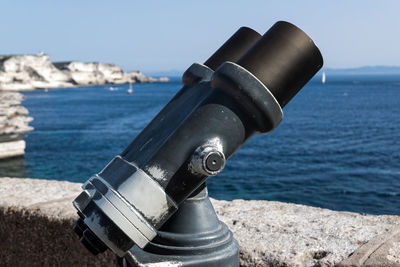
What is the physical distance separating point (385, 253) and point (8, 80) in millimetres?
127950

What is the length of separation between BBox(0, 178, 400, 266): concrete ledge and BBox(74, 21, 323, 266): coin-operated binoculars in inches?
34.6

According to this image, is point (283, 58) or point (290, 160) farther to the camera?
point (290, 160)

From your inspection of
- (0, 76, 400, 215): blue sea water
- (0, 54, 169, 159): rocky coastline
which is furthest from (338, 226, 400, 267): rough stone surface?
(0, 54, 169, 159): rocky coastline

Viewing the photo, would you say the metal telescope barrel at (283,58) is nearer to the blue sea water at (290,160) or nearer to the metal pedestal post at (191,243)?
the metal pedestal post at (191,243)

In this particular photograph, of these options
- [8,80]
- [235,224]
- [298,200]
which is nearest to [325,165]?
[298,200]

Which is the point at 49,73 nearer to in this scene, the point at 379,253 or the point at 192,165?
the point at 379,253

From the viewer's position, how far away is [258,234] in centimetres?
308

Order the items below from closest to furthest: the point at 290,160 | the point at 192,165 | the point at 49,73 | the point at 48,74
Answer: the point at 192,165, the point at 290,160, the point at 48,74, the point at 49,73

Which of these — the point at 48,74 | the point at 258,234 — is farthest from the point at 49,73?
the point at 258,234

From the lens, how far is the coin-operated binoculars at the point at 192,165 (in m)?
1.87

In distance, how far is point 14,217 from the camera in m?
3.84

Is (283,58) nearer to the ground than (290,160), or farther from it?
farther from it

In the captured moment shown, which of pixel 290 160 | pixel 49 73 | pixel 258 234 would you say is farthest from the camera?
pixel 49 73

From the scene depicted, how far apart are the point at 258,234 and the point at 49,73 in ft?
472
